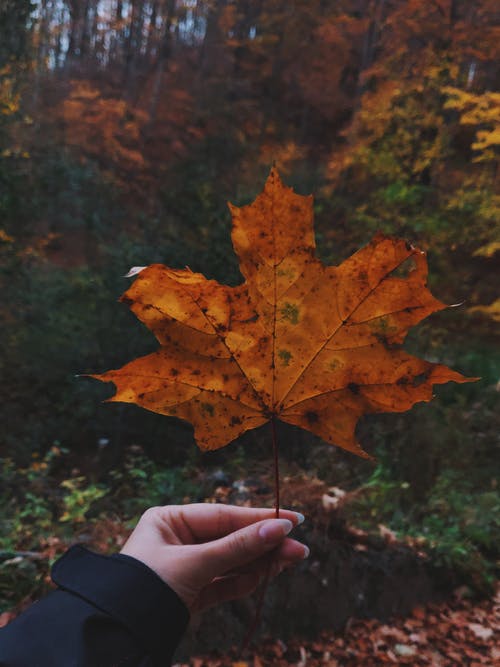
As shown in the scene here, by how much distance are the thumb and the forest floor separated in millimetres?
2144

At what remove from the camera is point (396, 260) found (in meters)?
0.85

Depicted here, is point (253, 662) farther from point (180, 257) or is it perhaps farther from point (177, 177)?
point (177, 177)

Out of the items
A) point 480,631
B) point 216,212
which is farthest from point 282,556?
point 216,212

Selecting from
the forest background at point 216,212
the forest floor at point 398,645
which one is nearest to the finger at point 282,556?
the forest background at point 216,212

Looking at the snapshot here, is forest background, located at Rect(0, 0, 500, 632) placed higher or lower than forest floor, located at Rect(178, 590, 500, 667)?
higher

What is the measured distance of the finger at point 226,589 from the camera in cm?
134

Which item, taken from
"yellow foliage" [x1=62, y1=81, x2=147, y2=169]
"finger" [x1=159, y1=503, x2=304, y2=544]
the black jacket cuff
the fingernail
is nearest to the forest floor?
"finger" [x1=159, y1=503, x2=304, y2=544]

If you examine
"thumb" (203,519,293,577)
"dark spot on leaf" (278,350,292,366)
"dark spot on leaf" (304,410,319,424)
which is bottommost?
"thumb" (203,519,293,577)

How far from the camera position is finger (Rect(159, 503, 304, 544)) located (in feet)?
4.27

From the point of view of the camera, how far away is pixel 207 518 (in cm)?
131

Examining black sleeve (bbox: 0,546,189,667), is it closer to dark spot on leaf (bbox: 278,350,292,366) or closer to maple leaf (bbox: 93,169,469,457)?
maple leaf (bbox: 93,169,469,457)

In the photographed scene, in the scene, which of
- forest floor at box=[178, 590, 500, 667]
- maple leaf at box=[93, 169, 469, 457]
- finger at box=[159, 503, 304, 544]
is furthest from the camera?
forest floor at box=[178, 590, 500, 667]

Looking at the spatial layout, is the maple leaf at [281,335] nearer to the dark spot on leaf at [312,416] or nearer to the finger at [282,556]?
the dark spot on leaf at [312,416]

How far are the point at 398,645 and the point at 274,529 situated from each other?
9.30 feet
